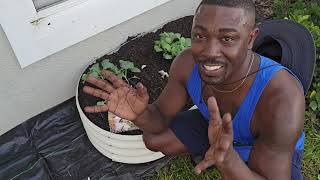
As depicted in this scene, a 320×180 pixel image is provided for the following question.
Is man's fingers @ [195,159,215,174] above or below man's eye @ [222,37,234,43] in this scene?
below

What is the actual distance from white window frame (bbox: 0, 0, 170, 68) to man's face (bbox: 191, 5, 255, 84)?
110cm

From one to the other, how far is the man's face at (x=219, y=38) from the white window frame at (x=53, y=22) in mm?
1101

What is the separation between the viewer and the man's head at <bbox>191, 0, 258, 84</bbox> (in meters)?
1.56

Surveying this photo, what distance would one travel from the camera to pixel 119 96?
1745 mm

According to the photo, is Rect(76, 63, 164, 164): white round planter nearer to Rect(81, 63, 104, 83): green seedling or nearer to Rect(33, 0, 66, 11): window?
Rect(81, 63, 104, 83): green seedling

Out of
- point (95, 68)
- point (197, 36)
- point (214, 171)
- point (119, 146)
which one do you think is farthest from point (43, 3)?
point (214, 171)

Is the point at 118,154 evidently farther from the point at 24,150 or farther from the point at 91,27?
the point at 91,27

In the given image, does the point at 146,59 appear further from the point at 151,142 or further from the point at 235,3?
the point at 235,3

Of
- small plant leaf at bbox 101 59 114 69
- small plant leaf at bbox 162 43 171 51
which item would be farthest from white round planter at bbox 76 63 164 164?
small plant leaf at bbox 162 43 171 51

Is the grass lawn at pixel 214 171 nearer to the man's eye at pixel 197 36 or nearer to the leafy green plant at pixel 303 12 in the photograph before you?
the leafy green plant at pixel 303 12

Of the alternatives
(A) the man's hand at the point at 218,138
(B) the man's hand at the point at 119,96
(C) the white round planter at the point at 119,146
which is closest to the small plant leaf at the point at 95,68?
(C) the white round planter at the point at 119,146

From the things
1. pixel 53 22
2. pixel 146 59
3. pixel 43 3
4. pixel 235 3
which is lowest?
pixel 146 59

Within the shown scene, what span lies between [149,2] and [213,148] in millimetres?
1652

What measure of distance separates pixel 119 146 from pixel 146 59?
75 centimetres
